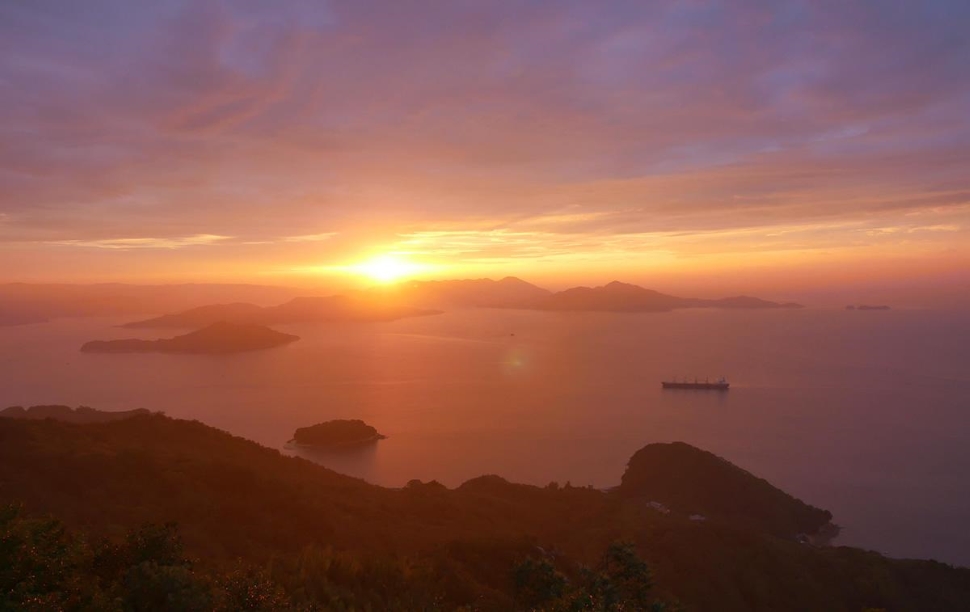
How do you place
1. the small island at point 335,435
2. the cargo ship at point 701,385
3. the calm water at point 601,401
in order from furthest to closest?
the cargo ship at point 701,385
the small island at point 335,435
the calm water at point 601,401

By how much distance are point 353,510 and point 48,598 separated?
15.5 m

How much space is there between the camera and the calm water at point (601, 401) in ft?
144

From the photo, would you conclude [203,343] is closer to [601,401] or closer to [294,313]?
[294,313]

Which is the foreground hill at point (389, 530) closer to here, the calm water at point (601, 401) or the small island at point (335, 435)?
the calm water at point (601, 401)

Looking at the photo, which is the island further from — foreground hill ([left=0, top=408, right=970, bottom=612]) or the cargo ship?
foreground hill ([left=0, top=408, right=970, bottom=612])

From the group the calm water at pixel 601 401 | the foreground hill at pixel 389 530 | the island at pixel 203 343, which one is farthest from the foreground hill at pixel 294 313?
the foreground hill at pixel 389 530

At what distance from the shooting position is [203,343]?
101312 mm

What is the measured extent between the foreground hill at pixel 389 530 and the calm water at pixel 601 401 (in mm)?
14922

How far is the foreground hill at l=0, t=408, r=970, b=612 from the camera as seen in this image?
12.5 m

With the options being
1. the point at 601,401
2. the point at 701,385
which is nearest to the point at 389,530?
the point at 601,401

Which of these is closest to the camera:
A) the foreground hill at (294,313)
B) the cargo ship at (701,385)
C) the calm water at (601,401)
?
the calm water at (601,401)

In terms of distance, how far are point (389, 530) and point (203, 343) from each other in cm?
9591

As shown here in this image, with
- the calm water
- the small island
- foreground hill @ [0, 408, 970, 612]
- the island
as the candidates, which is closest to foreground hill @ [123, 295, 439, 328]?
the calm water

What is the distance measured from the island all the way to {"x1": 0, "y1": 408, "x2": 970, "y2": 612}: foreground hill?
82.0 m
